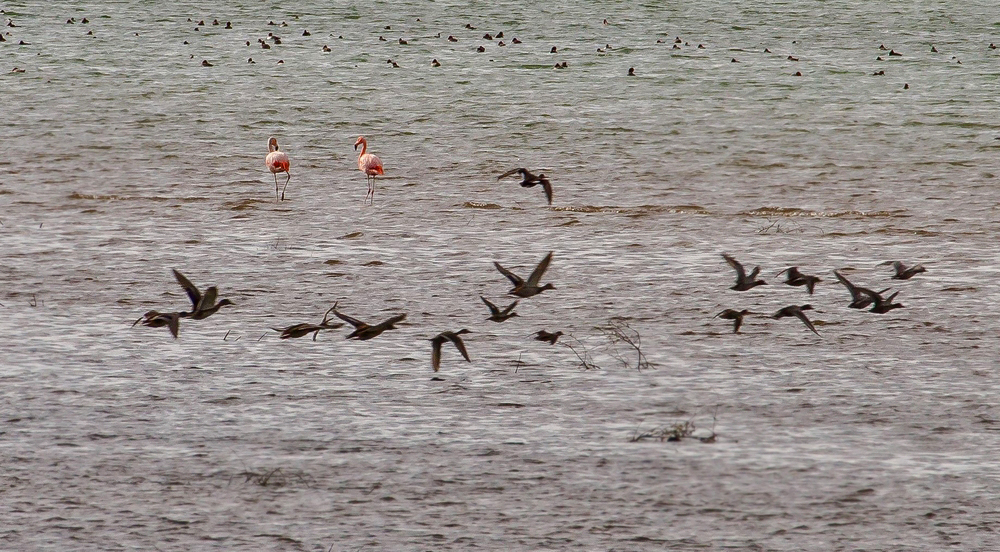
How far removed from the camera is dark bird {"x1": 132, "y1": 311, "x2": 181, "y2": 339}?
8.20 metres

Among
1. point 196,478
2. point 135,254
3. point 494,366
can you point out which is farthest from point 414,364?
point 135,254

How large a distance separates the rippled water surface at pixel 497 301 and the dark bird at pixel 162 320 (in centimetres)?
11

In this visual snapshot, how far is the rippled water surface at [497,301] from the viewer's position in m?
6.07

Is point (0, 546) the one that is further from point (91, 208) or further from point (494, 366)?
point (91, 208)

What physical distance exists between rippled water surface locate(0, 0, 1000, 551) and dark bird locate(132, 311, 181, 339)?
112mm

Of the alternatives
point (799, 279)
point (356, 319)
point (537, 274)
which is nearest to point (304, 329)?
point (356, 319)

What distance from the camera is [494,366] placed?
8023 mm

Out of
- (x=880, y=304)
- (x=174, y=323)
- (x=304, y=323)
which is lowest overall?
(x=304, y=323)

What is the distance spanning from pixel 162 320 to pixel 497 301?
2263mm

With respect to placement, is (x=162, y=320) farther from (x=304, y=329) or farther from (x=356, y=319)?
(x=356, y=319)

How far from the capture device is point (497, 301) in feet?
31.7

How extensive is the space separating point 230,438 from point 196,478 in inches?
20.9

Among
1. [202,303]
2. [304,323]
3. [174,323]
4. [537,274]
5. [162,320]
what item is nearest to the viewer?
[174,323]

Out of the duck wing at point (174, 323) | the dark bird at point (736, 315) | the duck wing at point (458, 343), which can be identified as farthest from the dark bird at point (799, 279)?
the duck wing at point (174, 323)
